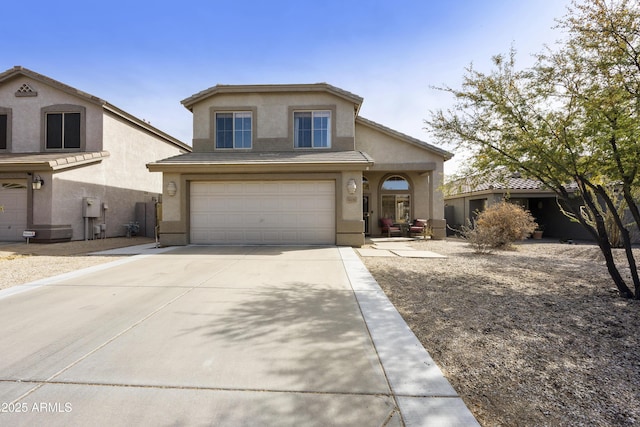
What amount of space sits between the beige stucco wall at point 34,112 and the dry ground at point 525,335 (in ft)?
28.8

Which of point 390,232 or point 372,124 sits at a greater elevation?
point 372,124

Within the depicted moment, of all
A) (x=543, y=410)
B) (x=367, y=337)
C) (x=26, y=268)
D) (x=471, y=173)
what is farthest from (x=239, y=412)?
(x=26, y=268)

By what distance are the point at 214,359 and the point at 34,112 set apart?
1757 centimetres

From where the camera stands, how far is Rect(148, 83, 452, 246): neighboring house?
36.6 ft

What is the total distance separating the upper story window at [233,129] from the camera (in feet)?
42.0

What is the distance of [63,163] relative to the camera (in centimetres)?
1239

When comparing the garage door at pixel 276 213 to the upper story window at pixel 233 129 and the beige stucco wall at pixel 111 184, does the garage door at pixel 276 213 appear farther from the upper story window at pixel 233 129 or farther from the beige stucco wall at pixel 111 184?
the beige stucco wall at pixel 111 184

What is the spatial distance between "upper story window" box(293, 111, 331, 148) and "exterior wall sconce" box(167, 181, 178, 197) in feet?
16.4

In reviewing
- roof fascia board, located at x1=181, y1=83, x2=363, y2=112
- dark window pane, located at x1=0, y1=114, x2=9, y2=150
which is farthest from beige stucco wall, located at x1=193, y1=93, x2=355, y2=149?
dark window pane, located at x1=0, y1=114, x2=9, y2=150

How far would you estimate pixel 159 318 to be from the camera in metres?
4.05

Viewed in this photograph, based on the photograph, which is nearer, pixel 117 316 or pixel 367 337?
pixel 367 337

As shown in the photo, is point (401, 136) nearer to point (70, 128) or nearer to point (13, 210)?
point (70, 128)

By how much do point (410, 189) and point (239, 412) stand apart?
15254 millimetres

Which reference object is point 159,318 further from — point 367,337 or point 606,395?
point 606,395
